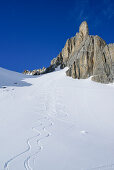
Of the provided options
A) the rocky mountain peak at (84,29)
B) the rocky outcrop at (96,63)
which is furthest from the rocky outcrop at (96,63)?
the rocky mountain peak at (84,29)

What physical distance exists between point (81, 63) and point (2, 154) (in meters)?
26.5

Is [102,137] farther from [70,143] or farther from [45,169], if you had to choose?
[45,169]

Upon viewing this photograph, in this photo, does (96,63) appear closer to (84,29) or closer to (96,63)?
(96,63)

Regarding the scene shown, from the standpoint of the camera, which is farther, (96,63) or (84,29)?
(84,29)

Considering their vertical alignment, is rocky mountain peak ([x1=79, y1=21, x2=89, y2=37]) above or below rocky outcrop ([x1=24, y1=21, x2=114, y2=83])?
above

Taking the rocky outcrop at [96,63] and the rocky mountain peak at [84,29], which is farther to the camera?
the rocky mountain peak at [84,29]

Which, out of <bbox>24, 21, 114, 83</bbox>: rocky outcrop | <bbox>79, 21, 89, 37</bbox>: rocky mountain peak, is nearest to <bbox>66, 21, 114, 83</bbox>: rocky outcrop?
<bbox>24, 21, 114, 83</bbox>: rocky outcrop

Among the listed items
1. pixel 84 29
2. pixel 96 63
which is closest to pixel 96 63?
pixel 96 63

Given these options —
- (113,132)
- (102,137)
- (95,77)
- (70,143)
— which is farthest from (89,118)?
(95,77)

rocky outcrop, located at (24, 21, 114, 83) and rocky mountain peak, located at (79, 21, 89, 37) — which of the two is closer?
rocky outcrop, located at (24, 21, 114, 83)

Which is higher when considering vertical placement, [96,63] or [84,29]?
[84,29]

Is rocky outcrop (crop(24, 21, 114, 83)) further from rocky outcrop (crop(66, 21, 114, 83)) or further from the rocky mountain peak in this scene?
the rocky mountain peak

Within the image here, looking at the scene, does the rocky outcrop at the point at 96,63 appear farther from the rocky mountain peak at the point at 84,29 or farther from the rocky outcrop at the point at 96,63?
the rocky mountain peak at the point at 84,29

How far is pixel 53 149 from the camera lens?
4.21 metres
